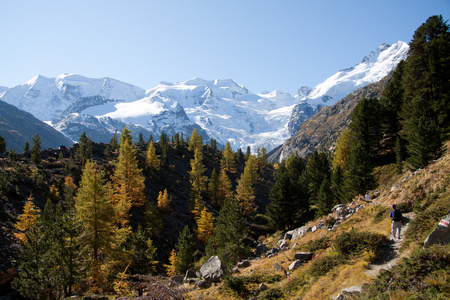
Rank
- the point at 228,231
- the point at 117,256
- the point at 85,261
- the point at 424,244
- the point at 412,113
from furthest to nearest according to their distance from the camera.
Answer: the point at 412,113, the point at 228,231, the point at 117,256, the point at 85,261, the point at 424,244

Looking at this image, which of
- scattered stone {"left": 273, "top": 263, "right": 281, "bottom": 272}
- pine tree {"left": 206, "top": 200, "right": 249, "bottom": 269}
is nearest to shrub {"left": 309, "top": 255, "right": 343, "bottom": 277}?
scattered stone {"left": 273, "top": 263, "right": 281, "bottom": 272}

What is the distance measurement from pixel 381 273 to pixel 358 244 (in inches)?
141

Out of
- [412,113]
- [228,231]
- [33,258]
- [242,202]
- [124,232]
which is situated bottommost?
[242,202]

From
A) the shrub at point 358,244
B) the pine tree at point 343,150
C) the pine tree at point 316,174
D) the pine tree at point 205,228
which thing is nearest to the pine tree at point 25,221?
the pine tree at point 205,228

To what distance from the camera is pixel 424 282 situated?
7.23m

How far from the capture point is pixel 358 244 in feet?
39.8

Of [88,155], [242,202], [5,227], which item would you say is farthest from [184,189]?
[5,227]

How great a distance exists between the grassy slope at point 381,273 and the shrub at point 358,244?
0.16m

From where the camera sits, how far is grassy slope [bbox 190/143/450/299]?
7523mm

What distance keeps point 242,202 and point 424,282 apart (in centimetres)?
4904

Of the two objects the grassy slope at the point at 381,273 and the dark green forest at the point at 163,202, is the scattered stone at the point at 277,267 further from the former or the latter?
the dark green forest at the point at 163,202

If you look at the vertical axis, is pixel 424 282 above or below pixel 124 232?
above

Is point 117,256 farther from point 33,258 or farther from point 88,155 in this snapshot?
point 88,155

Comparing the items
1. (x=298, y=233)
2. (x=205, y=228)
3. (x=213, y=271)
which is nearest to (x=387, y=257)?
(x=213, y=271)
